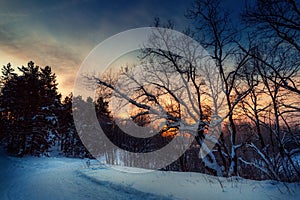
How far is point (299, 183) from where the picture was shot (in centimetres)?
383

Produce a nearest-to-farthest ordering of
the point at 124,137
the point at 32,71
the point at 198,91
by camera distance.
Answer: the point at 198,91, the point at 32,71, the point at 124,137

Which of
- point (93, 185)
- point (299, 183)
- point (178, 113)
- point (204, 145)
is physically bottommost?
point (93, 185)

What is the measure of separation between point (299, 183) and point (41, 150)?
2783cm

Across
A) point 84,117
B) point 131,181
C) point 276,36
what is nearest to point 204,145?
point 131,181

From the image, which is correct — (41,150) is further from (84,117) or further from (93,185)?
(93,185)

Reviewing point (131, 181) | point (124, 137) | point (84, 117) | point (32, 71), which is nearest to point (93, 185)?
point (131, 181)

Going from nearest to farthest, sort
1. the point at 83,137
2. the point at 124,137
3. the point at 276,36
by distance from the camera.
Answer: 1. the point at 276,36
2. the point at 124,137
3. the point at 83,137

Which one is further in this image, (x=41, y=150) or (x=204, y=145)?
(x=41, y=150)

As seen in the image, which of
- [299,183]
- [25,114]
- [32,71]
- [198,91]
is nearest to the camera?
[299,183]

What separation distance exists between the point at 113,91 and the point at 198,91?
17.5 ft

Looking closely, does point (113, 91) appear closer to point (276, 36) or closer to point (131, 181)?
point (131, 181)

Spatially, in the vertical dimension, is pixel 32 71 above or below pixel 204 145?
above

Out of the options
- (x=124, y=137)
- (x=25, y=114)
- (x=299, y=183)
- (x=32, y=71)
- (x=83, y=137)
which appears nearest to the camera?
(x=299, y=183)

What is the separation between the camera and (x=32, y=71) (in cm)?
2394
